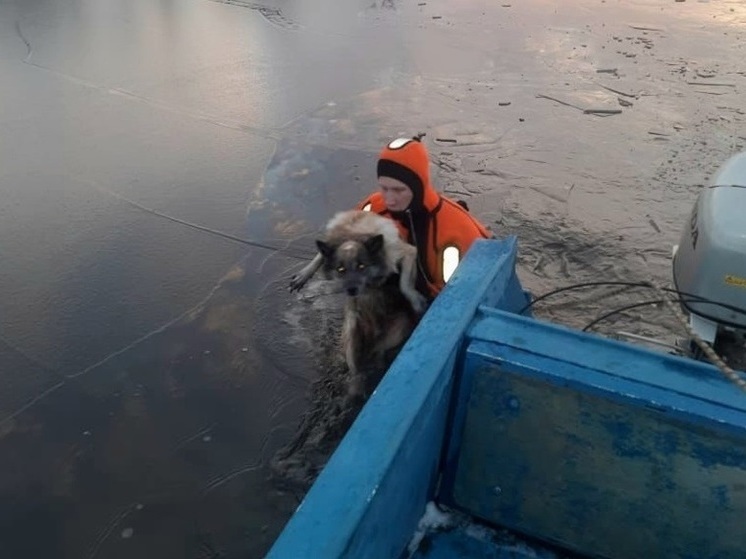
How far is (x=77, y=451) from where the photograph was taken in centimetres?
380

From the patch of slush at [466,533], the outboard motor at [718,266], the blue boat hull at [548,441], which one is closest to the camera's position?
the blue boat hull at [548,441]

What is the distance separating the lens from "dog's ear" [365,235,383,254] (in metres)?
3.92

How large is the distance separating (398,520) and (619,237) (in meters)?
3.95

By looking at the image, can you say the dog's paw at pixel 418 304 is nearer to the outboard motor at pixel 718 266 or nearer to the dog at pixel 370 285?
the dog at pixel 370 285

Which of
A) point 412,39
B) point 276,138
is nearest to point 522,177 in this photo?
point 276,138

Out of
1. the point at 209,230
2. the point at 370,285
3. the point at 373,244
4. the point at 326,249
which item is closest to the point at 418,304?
the point at 370,285

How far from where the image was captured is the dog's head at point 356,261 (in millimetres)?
3912

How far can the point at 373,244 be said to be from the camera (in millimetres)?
3918

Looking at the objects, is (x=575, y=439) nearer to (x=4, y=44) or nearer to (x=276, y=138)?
(x=276, y=138)

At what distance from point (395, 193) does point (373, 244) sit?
38 centimetres

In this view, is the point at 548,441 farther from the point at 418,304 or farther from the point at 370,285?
the point at 370,285

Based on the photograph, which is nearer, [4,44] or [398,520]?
[398,520]

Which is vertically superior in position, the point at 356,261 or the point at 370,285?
the point at 356,261

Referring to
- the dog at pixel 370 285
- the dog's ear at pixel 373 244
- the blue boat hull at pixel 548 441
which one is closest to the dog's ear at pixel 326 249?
the dog at pixel 370 285
